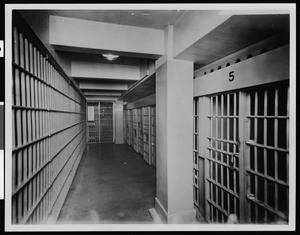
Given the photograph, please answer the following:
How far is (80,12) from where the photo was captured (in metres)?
2.07

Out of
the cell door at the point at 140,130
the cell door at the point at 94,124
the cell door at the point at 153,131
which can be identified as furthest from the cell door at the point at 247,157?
the cell door at the point at 94,124

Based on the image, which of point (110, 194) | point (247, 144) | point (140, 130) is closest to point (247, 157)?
point (247, 144)

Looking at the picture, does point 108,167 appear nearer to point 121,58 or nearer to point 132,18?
point 121,58

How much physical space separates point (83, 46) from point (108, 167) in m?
3.75

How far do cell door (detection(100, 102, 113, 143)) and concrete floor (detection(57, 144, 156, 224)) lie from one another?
416 centimetres

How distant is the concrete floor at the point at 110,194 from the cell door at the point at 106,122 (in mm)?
4157

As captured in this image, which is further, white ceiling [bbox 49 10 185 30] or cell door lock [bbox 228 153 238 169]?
cell door lock [bbox 228 153 238 169]

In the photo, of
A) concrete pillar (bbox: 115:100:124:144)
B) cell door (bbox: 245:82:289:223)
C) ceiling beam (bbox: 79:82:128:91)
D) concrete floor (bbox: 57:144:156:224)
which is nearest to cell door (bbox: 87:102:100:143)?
concrete pillar (bbox: 115:100:124:144)

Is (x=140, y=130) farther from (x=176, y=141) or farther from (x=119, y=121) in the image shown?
(x=176, y=141)

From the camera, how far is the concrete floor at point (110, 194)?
108 inches

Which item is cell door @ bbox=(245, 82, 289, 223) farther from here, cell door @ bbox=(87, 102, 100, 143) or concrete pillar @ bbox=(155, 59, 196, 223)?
A: cell door @ bbox=(87, 102, 100, 143)

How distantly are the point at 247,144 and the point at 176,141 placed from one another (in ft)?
2.78

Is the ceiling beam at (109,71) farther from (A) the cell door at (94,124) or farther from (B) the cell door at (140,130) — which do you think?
(A) the cell door at (94,124)

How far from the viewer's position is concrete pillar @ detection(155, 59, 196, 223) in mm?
2438
